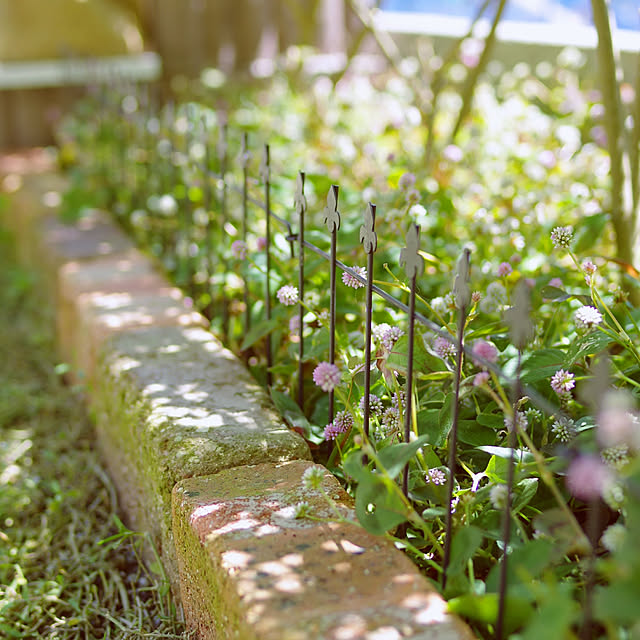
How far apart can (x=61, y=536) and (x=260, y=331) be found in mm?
879

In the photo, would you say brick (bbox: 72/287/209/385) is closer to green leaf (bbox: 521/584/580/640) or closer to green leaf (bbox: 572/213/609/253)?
green leaf (bbox: 572/213/609/253)

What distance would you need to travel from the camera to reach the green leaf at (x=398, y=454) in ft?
4.80

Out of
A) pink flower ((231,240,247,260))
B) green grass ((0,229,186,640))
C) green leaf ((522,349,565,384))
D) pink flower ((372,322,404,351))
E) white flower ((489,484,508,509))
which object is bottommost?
green grass ((0,229,186,640))

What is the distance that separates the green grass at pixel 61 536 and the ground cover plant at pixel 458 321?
24.8 inches

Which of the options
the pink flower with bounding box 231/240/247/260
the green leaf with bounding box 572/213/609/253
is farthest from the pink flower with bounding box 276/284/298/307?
the green leaf with bounding box 572/213/609/253

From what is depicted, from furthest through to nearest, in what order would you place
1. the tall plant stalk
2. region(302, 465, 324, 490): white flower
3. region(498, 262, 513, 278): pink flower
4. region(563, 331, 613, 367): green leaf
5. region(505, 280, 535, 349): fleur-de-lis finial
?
the tall plant stalk → region(498, 262, 513, 278): pink flower → region(563, 331, 613, 367): green leaf → region(302, 465, 324, 490): white flower → region(505, 280, 535, 349): fleur-de-lis finial

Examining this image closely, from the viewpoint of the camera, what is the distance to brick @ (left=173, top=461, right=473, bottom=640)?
1310 mm

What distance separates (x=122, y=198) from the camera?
4297 millimetres

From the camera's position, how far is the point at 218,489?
1755mm

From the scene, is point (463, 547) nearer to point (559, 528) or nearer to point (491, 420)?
point (559, 528)

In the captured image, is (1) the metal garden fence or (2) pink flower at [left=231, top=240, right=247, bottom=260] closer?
(1) the metal garden fence

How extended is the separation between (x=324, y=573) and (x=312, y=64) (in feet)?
19.3

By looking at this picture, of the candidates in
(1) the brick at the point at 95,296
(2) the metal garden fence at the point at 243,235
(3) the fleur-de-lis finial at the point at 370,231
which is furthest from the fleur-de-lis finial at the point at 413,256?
(1) the brick at the point at 95,296

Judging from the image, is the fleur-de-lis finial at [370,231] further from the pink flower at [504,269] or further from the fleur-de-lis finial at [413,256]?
the pink flower at [504,269]
